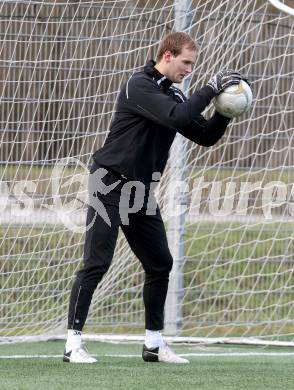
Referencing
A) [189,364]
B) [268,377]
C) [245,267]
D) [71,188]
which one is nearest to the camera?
[268,377]

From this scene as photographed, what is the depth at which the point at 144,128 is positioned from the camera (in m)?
5.84

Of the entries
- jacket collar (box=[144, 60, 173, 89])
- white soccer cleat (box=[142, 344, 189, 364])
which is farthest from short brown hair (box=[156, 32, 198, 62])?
white soccer cleat (box=[142, 344, 189, 364])

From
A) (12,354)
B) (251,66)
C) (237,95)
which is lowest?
(12,354)

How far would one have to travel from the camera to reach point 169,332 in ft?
27.1

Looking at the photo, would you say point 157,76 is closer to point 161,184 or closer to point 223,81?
point 223,81

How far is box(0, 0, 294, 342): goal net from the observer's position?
7.91m

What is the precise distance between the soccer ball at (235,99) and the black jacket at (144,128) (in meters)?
0.07

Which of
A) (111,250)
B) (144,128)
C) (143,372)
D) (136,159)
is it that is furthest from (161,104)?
(143,372)

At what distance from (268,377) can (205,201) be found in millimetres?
3147

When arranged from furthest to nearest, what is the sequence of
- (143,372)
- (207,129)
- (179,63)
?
(207,129)
(179,63)
(143,372)

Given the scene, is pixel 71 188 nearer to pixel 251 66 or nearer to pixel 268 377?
pixel 251 66

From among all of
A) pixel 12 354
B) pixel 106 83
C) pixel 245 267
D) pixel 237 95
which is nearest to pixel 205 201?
pixel 245 267

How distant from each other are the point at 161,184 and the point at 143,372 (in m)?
2.83

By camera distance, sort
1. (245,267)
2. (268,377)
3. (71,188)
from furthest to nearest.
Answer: (245,267), (71,188), (268,377)
